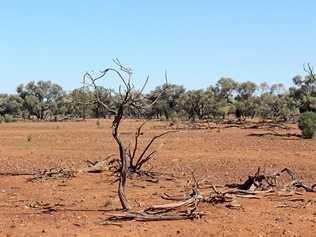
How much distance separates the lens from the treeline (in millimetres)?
84000

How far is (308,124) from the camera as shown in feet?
123

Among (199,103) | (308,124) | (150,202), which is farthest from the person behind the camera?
(199,103)

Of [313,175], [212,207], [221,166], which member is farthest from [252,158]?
[212,207]

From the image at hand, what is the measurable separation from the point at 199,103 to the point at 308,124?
53128 mm

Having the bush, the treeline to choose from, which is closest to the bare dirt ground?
the bush

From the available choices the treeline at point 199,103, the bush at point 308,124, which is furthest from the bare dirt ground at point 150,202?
the treeline at point 199,103

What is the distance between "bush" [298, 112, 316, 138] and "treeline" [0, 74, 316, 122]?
29.5 meters

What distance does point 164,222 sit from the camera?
10.6 metres

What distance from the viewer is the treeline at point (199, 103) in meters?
84.0

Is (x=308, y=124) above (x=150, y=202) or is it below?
above

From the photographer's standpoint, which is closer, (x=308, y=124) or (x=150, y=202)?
(x=150, y=202)

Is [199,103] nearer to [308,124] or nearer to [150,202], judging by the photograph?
[308,124]

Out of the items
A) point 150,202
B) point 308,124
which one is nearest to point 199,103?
point 308,124

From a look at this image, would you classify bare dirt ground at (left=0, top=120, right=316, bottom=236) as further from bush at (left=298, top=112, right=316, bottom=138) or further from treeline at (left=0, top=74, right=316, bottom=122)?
treeline at (left=0, top=74, right=316, bottom=122)
